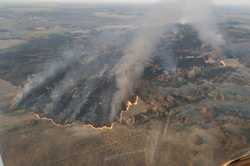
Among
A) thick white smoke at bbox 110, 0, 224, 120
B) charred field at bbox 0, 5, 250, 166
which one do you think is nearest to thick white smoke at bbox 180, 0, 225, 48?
thick white smoke at bbox 110, 0, 224, 120

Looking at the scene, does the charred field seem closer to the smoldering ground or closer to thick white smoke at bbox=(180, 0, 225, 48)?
the smoldering ground

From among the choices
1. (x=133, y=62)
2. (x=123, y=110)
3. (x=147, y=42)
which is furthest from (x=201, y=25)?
(x=123, y=110)

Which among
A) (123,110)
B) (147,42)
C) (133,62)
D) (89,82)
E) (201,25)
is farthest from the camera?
(201,25)

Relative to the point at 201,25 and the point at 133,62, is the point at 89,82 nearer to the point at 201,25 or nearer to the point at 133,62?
the point at 133,62

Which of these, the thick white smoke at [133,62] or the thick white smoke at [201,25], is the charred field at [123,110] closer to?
the thick white smoke at [133,62]

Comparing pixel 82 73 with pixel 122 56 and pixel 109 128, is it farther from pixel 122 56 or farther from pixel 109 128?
pixel 109 128
